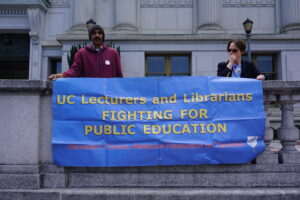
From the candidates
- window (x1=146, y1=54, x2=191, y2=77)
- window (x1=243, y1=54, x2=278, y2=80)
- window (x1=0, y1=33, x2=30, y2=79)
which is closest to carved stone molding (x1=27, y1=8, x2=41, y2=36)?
window (x1=0, y1=33, x2=30, y2=79)

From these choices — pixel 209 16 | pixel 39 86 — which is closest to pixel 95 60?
pixel 39 86

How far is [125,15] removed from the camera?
13.9 metres

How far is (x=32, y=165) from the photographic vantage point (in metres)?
3.37

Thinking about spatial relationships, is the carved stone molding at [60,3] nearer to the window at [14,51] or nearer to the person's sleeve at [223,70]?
the window at [14,51]

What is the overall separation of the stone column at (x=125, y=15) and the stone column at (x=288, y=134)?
11140mm

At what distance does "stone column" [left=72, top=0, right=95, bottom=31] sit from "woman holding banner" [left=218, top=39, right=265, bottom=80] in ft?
38.2

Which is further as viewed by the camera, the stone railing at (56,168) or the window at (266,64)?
the window at (266,64)

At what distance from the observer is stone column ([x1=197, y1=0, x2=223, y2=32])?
45.3 feet

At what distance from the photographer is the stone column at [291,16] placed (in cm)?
1377

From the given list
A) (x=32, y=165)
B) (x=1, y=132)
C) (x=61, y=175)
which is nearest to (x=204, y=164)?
(x=61, y=175)

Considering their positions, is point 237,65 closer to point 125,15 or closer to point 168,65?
point 168,65

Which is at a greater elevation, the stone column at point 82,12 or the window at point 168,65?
the stone column at point 82,12

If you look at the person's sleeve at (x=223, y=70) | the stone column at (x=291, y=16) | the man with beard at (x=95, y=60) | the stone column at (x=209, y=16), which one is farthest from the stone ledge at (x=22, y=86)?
the stone column at (x=291, y=16)

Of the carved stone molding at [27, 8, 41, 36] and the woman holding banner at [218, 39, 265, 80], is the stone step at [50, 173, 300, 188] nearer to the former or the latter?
the woman holding banner at [218, 39, 265, 80]
